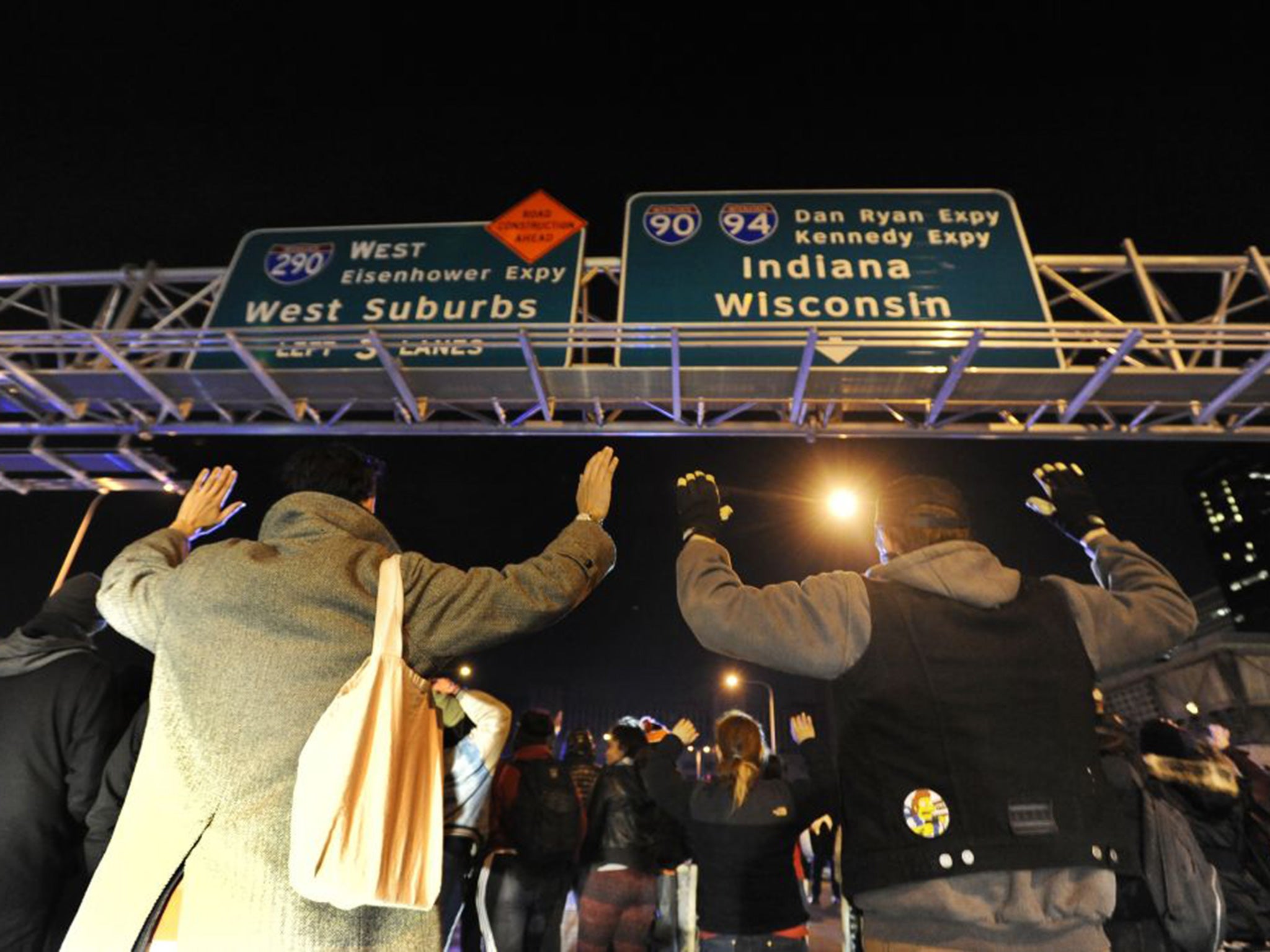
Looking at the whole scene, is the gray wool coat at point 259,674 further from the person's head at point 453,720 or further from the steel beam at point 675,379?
the steel beam at point 675,379

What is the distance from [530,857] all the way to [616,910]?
2.35 ft

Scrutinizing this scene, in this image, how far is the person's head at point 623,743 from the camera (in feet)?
18.3

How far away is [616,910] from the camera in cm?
486

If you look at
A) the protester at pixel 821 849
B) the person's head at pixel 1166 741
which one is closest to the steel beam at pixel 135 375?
the protester at pixel 821 849

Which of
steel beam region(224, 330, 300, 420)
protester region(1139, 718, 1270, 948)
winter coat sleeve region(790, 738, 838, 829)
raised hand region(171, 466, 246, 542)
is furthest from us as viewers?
steel beam region(224, 330, 300, 420)

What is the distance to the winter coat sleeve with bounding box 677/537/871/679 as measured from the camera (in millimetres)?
2098

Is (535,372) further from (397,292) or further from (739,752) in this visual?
(739,752)

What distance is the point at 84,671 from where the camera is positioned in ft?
10.9

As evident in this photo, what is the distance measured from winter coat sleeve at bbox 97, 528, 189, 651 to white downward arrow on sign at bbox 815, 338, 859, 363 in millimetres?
4027

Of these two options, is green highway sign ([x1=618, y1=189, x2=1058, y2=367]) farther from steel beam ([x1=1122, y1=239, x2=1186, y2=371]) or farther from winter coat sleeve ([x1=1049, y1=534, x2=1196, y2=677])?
winter coat sleeve ([x1=1049, y1=534, x2=1196, y2=677])

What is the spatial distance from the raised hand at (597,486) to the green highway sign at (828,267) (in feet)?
7.32

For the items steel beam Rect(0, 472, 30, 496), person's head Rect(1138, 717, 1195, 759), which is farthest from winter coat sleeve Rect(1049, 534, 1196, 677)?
steel beam Rect(0, 472, 30, 496)

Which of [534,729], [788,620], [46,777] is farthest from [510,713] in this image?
[534,729]

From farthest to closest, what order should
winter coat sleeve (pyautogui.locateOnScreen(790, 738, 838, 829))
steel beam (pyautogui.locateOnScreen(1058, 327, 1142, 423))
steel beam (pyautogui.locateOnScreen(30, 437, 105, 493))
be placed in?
steel beam (pyautogui.locateOnScreen(30, 437, 105, 493)) < steel beam (pyautogui.locateOnScreen(1058, 327, 1142, 423)) < winter coat sleeve (pyautogui.locateOnScreen(790, 738, 838, 829))
